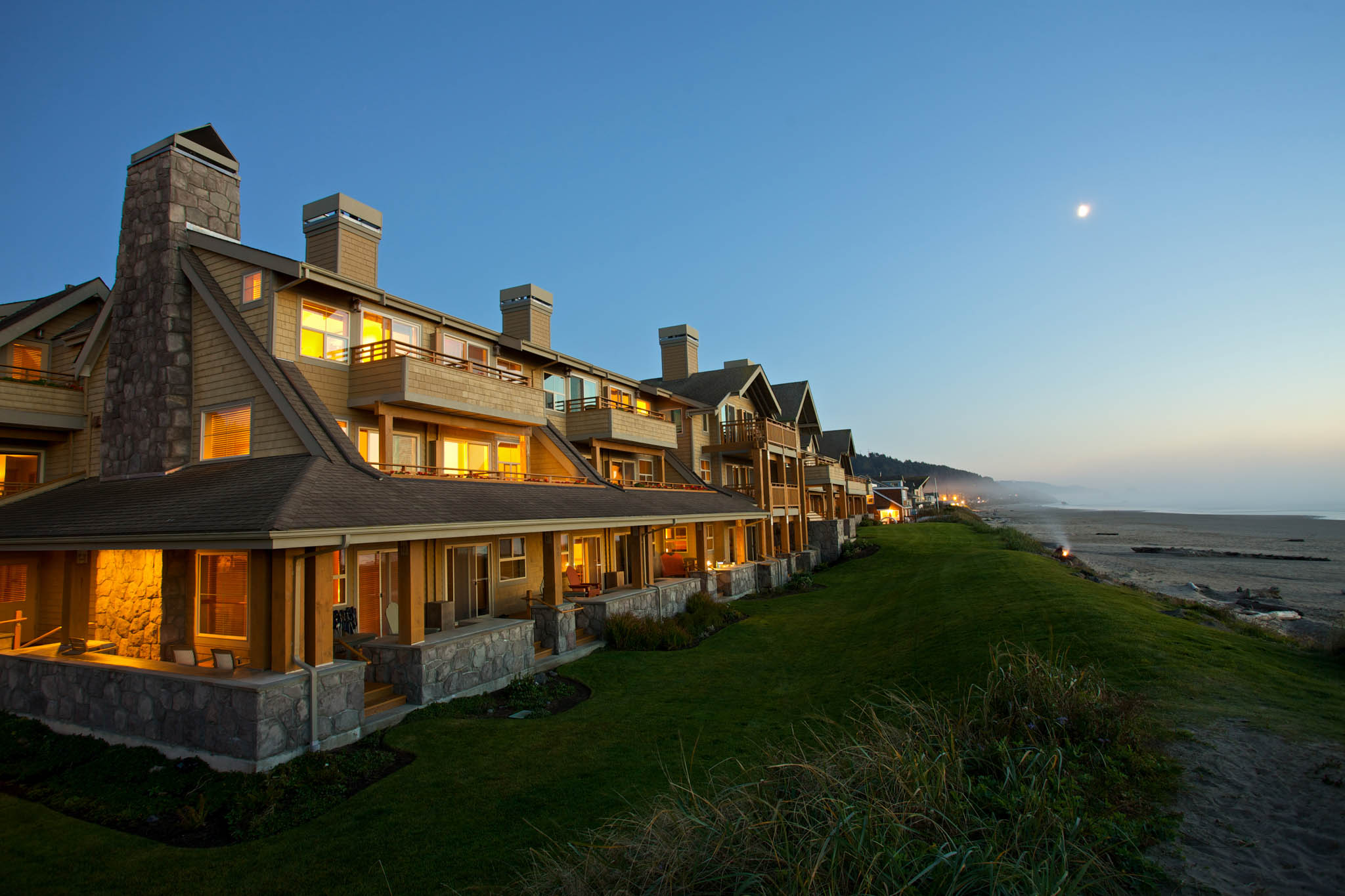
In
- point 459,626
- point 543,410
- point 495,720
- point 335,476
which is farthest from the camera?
point 543,410

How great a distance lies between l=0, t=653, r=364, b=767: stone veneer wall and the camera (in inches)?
354

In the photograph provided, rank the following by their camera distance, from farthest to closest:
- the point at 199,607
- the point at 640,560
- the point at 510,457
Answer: the point at 640,560, the point at 510,457, the point at 199,607

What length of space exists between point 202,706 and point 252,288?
934cm

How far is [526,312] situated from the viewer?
76.9 ft

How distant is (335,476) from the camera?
39.4ft

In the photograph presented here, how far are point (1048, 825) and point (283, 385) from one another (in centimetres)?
1458

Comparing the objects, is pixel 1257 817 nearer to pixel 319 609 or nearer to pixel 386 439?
pixel 319 609

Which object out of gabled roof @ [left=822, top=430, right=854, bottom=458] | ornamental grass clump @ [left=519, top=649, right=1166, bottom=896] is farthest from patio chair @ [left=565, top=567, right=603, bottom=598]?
gabled roof @ [left=822, top=430, right=854, bottom=458]

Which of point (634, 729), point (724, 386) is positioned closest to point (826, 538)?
point (724, 386)

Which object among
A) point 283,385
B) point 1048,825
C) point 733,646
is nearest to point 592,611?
point 733,646

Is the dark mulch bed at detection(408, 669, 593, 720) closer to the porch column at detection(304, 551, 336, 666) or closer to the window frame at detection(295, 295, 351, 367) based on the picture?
the porch column at detection(304, 551, 336, 666)

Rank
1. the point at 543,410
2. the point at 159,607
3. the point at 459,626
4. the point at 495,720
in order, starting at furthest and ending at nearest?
the point at 543,410
the point at 459,626
the point at 159,607
the point at 495,720

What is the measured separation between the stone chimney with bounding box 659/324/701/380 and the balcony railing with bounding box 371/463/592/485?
17.3 meters

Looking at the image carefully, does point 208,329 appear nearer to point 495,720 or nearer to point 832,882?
point 495,720
